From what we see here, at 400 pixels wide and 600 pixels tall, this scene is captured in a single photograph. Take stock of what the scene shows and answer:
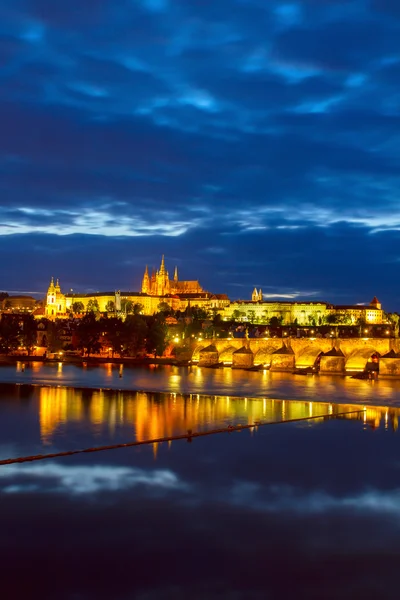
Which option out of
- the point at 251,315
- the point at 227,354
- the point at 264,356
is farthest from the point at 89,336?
the point at 251,315

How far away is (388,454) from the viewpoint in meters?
23.0

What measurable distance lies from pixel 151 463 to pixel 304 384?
90.6ft

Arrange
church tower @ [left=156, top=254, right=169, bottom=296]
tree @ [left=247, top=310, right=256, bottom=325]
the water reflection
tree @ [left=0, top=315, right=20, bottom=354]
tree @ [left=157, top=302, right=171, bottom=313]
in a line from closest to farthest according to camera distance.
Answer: the water reflection, tree @ [left=0, top=315, right=20, bottom=354], tree @ [left=247, top=310, right=256, bottom=325], tree @ [left=157, top=302, right=171, bottom=313], church tower @ [left=156, top=254, right=169, bottom=296]

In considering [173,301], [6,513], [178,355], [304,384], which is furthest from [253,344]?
[173,301]

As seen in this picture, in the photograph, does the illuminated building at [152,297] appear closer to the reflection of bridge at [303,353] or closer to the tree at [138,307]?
the tree at [138,307]

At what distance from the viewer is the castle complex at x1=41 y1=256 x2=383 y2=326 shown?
157 m

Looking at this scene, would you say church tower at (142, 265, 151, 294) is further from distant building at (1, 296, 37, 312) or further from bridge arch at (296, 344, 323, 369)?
bridge arch at (296, 344, 323, 369)

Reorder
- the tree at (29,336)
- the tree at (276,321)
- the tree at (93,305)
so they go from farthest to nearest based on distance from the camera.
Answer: the tree at (93,305), the tree at (276,321), the tree at (29,336)

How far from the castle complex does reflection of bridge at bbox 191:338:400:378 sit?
8324 centimetres

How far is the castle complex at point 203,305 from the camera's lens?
6191 inches

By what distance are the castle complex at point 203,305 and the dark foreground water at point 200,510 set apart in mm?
125372

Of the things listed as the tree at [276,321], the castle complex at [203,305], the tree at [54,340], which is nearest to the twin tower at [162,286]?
the castle complex at [203,305]

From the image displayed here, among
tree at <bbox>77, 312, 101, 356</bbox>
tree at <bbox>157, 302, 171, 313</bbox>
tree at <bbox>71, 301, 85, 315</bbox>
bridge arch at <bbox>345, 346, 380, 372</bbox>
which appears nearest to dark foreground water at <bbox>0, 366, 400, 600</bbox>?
bridge arch at <bbox>345, 346, 380, 372</bbox>

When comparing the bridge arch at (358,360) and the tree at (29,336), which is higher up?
the tree at (29,336)
